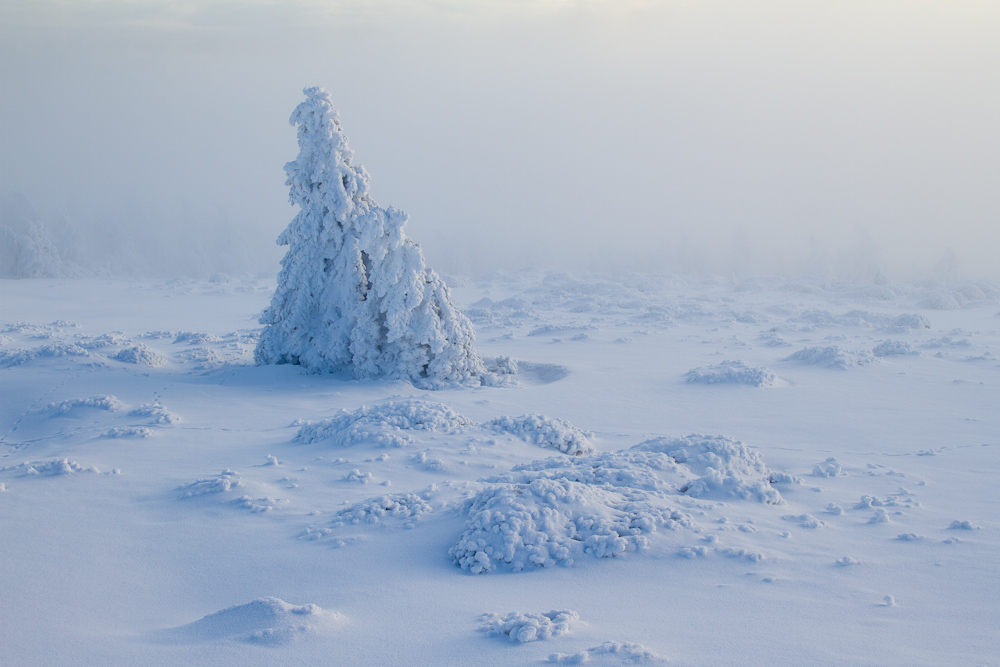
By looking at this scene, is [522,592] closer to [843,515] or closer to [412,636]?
[412,636]

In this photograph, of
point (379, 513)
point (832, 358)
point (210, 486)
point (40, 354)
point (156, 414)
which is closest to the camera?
point (379, 513)

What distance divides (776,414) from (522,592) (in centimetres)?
718

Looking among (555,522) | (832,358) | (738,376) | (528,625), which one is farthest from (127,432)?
(832,358)

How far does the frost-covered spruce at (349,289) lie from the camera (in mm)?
12391

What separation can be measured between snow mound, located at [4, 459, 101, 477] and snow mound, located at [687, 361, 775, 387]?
9.58m

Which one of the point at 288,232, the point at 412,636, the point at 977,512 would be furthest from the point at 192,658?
the point at 288,232

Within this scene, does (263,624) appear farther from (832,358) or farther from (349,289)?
(832,358)

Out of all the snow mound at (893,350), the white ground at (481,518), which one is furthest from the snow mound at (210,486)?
the snow mound at (893,350)

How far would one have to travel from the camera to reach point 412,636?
3691mm

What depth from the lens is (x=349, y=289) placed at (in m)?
12.8

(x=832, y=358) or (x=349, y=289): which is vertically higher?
(x=349, y=289)

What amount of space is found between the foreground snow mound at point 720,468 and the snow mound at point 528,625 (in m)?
2.62

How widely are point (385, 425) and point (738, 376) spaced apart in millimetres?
6939

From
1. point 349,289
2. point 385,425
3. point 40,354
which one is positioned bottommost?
point 385,425
